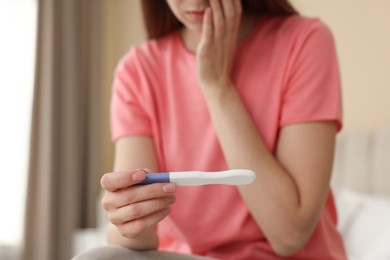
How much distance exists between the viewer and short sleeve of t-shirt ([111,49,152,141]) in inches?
42.1

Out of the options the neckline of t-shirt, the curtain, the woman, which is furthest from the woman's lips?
the curtain

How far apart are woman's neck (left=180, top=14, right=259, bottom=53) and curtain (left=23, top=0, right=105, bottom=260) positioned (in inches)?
75.6

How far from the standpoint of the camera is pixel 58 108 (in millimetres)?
3125

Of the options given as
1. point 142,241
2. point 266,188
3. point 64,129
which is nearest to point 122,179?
point 142,241

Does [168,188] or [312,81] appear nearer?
[168,188]

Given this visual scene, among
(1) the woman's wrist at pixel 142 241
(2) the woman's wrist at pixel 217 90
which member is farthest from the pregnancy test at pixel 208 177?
(2) the woman's wrist at pixel 217 90

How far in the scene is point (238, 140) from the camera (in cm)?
92

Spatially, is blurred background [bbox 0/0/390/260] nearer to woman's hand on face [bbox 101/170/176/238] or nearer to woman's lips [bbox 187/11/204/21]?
A: woman's lips [bbox 187/11/204/21]

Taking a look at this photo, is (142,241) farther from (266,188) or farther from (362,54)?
(362,54)

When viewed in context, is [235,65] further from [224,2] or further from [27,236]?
[27,236]

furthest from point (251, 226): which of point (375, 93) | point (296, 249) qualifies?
point (375, 93)

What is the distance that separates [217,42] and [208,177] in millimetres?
403

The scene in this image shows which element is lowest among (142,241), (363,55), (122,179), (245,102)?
(142,241)

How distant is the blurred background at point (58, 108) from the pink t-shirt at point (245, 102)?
1.33 meters
